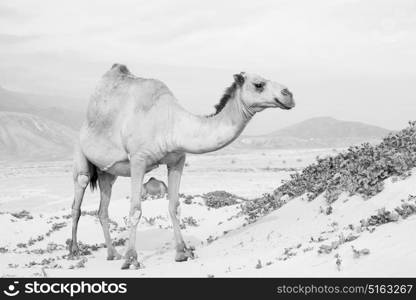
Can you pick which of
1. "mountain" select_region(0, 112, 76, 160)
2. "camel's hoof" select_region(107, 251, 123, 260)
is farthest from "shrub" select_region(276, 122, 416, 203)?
"mountain" select_region(0, 112, 76, 160)

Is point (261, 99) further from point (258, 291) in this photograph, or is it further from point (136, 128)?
point (258, 291)

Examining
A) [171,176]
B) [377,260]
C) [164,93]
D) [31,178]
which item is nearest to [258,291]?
[377,260]

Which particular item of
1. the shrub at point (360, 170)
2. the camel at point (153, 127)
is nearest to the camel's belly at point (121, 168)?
the camel at point (153, 127)

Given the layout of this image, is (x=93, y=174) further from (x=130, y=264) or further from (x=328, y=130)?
(x=328, y=130)

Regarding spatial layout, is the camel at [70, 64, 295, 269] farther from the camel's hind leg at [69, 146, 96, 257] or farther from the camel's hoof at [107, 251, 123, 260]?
the camel's hind leg at [69, 146, 96, 257]

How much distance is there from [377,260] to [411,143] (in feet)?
17.1

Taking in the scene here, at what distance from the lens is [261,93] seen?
942cm

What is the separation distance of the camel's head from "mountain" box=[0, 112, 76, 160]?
61835 millimetres

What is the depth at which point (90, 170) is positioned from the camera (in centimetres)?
1266

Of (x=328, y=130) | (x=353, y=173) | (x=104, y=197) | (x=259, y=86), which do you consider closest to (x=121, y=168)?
(x=104, y=197)

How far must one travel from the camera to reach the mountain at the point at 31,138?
7712 cm

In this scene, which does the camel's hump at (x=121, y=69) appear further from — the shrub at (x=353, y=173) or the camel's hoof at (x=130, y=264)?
the shrub at (x=353, y=173)

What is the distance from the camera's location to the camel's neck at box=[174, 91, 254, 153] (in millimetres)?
9602

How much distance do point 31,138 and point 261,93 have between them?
8044 cm
